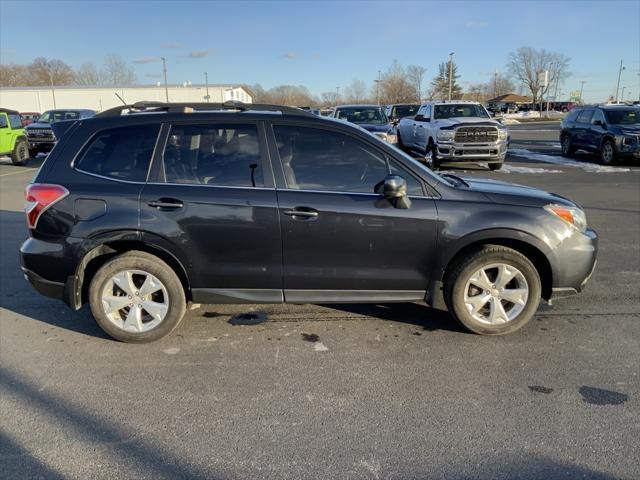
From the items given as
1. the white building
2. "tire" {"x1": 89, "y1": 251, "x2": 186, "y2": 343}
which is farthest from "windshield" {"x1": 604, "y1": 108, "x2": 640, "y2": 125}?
the white building

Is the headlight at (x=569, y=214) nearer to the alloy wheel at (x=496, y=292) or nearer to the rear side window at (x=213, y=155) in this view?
the alloy wheel at (x=496, y=292)

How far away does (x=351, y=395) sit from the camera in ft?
10.5

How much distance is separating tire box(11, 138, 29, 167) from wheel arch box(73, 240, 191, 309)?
16.7 metres

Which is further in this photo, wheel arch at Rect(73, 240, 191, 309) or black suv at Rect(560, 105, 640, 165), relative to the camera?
black suv at Rect(560, 105, 640, 165)

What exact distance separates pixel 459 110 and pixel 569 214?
12647 millimetres

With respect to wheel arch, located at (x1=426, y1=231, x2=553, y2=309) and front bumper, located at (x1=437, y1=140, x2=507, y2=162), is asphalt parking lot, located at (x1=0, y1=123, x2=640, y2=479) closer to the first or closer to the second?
wheel arch, located at (x1=426, y1=231, x2=553, y2=309)

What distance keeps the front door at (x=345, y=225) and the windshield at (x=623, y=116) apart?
15.6 metres

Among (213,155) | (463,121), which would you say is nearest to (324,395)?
(213,155)

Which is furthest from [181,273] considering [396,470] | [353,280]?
[396,470]

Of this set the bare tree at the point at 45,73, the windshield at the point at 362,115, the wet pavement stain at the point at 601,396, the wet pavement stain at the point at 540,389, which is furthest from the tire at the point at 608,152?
the bare tree at the point at 45,73

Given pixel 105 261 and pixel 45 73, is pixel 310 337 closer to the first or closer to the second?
pixel 105 261

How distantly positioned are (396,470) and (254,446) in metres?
0.78

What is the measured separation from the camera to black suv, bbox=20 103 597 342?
375 centimetres

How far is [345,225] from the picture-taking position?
3.75 metres
